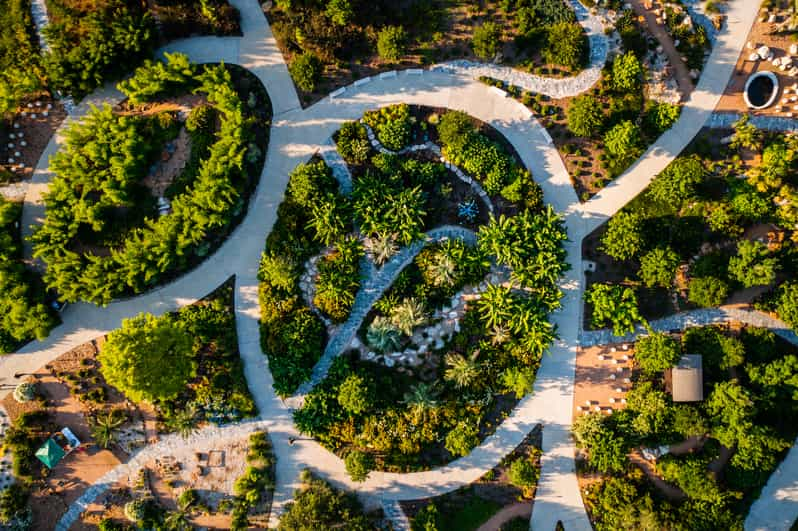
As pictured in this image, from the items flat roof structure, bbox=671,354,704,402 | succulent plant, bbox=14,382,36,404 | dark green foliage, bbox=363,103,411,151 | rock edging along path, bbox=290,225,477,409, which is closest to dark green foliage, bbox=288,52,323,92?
dark green foliage, bbox=363,103,411,151

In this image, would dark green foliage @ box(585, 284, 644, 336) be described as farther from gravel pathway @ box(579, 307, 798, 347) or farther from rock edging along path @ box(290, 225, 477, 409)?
rock edging along path @ box(290, 225, 477, 409)

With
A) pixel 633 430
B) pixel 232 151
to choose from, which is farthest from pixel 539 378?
pixel 232 151

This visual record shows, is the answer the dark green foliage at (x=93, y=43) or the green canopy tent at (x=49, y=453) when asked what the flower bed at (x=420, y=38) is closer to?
the dark green foliage at (x=93, y=43)

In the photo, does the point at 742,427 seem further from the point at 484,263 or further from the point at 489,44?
the point at 489,44

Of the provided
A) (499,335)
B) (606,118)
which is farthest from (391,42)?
(499,335)

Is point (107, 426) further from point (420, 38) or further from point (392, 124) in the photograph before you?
point (420, 38)
